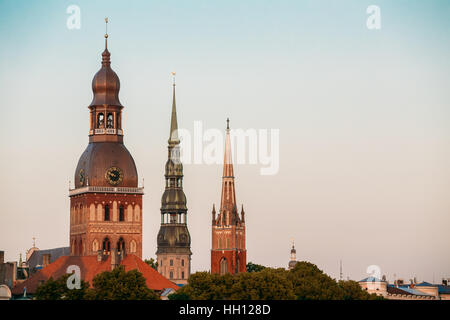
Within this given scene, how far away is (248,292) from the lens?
19775 centimetres
